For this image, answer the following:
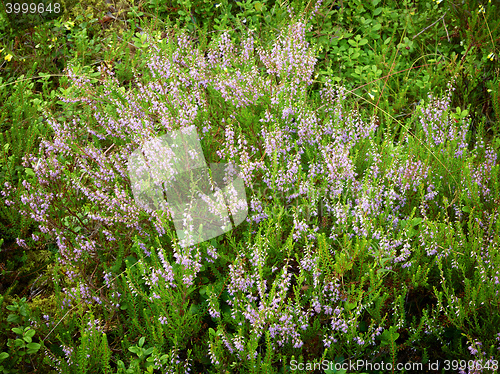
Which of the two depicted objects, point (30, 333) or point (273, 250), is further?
point (273, 250)

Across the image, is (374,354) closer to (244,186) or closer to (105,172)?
(244,186)

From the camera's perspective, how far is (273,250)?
2555mm

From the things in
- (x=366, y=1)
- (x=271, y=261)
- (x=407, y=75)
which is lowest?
(x=271, y=261)

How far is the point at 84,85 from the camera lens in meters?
3.20

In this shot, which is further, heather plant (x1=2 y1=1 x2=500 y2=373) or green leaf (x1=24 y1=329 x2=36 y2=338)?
green leaf (x1=24 y1=329 x2=36 y2=338)

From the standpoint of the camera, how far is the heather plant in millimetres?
2193

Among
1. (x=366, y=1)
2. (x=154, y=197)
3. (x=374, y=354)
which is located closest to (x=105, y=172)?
(x=154, y=197)

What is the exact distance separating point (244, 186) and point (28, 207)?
1.53m

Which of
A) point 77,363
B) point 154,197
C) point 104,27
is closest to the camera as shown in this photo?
point 77,363

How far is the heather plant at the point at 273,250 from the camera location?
2193 millimetres

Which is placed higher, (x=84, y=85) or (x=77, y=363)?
(x=84, y=85)

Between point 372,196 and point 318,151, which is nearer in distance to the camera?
point 372,196

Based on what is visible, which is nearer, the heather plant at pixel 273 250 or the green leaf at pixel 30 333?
the heather plant at pixel 273 250

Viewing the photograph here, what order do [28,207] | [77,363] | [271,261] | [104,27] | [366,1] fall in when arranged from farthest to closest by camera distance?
[104,27] → [366,1] → [28,207] → [271,261] → [77,363]
